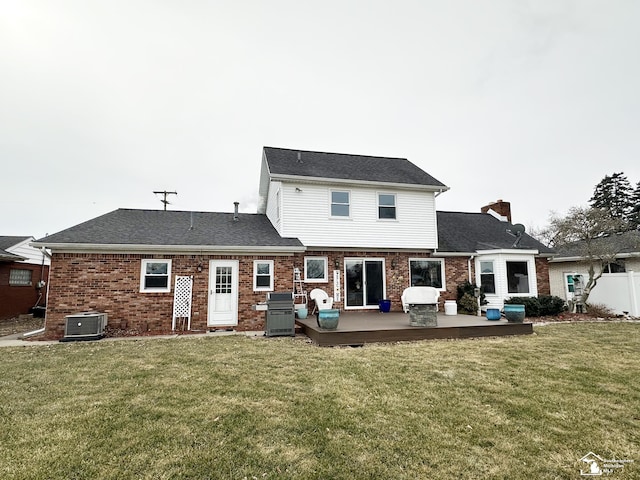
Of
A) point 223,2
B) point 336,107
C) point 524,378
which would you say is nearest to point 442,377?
point 524,378

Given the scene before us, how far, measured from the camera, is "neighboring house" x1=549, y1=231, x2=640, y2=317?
45.3 feet

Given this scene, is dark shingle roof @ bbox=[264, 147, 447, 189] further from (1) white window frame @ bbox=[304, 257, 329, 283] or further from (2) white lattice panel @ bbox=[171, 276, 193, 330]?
Result: (2) white lattice panel @ bbox=[171, 276, 193, 330]

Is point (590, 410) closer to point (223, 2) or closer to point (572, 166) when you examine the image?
point (223, 2)

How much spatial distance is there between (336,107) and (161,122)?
7.96 meters

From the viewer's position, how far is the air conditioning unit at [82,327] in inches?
376

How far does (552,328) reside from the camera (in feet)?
36.0

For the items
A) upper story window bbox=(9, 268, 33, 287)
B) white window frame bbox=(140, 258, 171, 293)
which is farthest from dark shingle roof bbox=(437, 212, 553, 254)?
upper story window bbox=(9, 268, 33, 287)

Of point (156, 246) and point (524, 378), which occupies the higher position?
point (156, 246)

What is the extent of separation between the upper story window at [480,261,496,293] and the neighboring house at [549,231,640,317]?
3.92 metres

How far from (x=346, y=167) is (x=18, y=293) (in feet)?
58.3

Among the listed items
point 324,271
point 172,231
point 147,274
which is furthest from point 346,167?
point 147,274

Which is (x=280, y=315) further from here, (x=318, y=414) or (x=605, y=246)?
(x=605, y=246)

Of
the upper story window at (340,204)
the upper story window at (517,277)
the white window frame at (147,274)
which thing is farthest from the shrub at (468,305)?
the white window frame at (147,274)

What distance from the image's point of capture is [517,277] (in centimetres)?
1427
